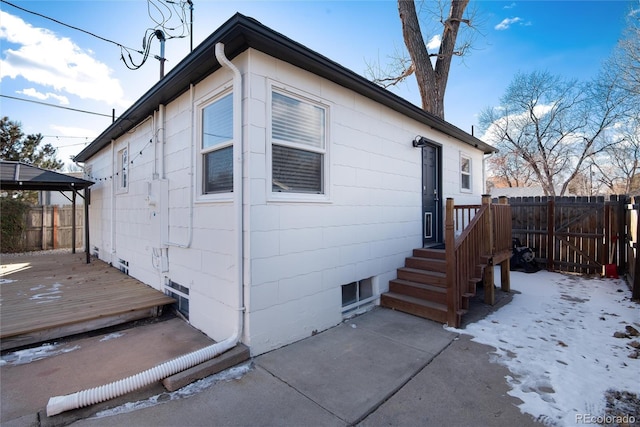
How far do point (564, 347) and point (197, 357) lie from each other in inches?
153

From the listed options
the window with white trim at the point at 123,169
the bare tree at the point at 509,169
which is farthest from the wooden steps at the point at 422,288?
the bare tree at the point at 509,169

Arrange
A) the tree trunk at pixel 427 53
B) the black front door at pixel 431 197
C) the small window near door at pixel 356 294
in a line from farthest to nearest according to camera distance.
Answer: the tree trunk at pixel 427 53, the black front door at pixel 431 197, the small window near door at pixel 356 294

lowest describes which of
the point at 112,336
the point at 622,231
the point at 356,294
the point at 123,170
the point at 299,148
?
the point at 112,336

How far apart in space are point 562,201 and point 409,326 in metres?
6.21

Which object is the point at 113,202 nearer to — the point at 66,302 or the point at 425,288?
the point at 66,302

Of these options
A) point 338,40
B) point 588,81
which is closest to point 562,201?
point 338,40

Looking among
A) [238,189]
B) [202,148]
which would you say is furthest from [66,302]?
[238,189]

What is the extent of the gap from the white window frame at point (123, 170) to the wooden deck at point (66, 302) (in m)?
1.93

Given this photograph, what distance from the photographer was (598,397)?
232 cm

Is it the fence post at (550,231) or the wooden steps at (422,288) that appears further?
the fence post at (550,231)

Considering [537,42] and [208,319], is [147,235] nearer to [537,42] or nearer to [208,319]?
[208,319]

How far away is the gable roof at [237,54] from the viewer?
2.78 m

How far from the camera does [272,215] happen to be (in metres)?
3.18

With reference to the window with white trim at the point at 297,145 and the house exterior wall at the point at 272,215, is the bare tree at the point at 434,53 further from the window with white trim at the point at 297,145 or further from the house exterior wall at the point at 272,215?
the window with white trim at the point at 297,145
